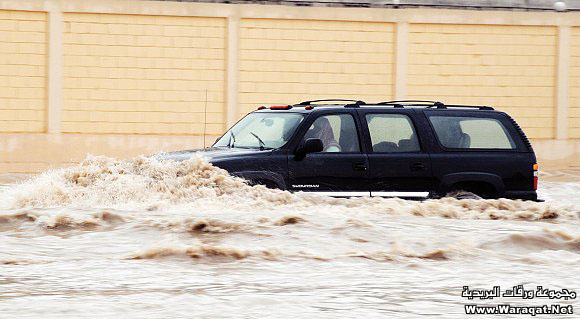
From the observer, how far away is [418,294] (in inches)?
354

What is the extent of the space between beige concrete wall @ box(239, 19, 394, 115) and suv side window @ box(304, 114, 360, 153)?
13.3m

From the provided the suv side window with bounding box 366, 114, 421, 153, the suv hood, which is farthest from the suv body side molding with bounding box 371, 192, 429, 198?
the suv hood

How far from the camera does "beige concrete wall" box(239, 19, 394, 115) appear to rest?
26.8 metres

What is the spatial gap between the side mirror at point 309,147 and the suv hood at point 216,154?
31 centimetres

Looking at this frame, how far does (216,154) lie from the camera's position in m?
12.9

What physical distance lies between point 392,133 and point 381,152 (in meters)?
0.36

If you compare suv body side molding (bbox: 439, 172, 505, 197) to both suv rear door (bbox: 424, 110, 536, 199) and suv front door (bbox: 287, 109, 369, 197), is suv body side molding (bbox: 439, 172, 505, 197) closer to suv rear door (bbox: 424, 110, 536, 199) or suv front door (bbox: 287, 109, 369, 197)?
suv rear door (bbox: 424, 110, 536, 199)

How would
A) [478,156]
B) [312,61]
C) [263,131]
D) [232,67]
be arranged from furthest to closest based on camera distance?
[312,61]
[232,67]
[478,156]
[263,131]

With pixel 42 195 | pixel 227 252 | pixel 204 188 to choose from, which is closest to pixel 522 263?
pixel 227 252

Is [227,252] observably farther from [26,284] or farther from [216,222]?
[26,284]

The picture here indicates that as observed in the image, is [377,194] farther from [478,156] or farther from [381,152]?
[478,156]

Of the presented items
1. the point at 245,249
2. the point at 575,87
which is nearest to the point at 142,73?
the point at 575,87

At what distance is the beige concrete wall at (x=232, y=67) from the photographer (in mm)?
25953

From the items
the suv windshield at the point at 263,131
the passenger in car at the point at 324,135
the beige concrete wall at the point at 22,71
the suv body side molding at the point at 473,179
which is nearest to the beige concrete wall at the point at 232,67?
the beige concrete wall at the point at 22,71
